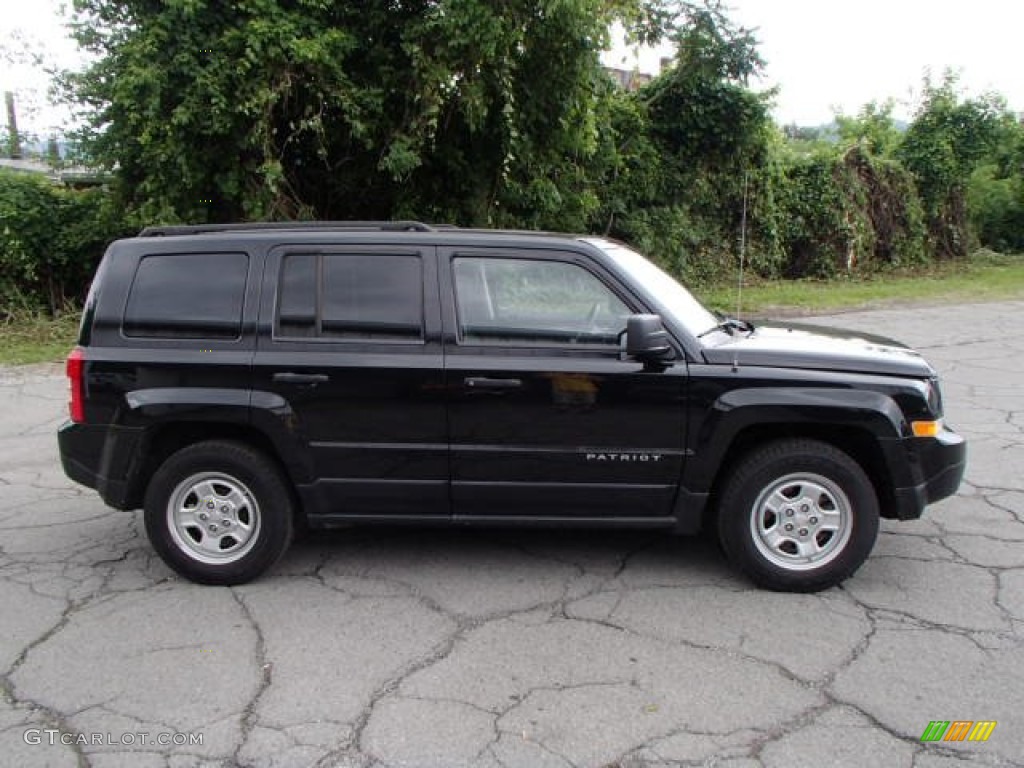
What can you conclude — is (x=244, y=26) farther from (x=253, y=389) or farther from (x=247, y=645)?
(x=247, y=645)

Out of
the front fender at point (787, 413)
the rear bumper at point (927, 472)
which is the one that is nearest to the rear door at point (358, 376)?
the front fender at point (787, 413)

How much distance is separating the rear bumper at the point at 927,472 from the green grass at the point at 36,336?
33.1 ft

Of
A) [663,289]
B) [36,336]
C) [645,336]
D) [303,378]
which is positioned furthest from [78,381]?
[36,336]

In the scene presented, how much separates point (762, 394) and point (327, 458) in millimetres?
2139

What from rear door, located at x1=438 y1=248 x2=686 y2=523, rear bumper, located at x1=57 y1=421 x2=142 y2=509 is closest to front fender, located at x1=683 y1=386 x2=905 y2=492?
rear door, located at x1=438 y1=248 x2=686 y2=523

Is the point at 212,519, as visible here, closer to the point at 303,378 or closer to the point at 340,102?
the point at 303,378

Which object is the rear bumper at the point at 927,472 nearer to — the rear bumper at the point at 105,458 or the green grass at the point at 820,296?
→ the rear bumper at the point at 105,458

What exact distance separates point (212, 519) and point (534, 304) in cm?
196

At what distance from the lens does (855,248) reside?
20141 millimetres

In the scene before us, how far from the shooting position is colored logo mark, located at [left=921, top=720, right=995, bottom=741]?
2.93m

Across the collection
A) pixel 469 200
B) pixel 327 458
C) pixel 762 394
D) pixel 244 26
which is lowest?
pixel 327 458

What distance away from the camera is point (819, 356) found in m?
4.04

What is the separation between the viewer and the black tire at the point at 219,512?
4.16 metres

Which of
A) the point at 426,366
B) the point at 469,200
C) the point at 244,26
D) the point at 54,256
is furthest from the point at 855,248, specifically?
the point at 426,366
